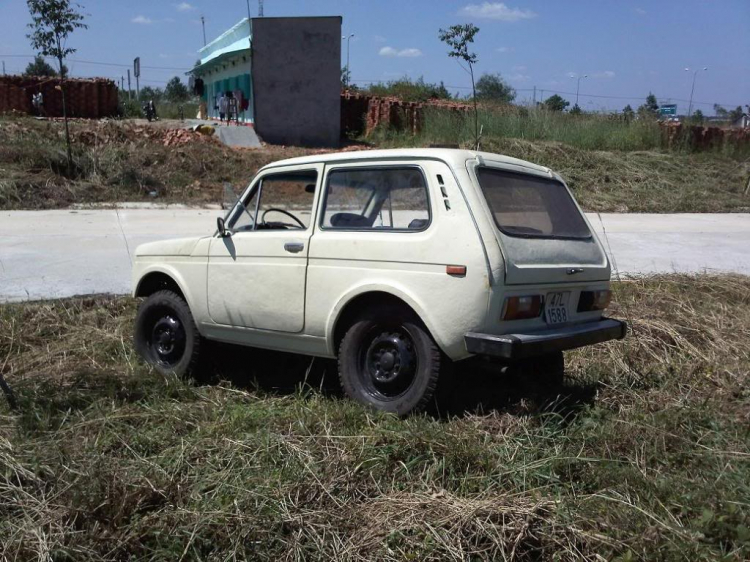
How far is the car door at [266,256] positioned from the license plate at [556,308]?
1.55 meters

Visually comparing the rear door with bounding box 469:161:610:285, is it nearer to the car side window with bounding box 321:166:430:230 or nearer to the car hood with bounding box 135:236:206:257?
the car side window with bounding box 321:166:430:230

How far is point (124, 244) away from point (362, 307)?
22.6ft

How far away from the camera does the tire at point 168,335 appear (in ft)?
18.0

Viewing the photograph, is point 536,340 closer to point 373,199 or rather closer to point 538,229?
point 538,229

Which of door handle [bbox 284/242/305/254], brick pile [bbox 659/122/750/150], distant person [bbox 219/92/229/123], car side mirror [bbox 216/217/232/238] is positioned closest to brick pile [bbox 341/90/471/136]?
distant person [bbox 219/92/229/123]

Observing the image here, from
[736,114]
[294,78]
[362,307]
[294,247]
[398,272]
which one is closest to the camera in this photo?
[398,272]

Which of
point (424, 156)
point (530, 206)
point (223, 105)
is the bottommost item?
point (530, 206)

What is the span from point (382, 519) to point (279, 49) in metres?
24.0

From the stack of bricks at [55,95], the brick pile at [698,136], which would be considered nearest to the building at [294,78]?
the stack of bricks at [55,95]

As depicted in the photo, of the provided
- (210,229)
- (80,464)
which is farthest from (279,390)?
(210,229)

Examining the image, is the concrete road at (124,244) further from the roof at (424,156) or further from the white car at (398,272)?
the roof at (424,156)

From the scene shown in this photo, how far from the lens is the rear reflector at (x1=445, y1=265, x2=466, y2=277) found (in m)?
4.09

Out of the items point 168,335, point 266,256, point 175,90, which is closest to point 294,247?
point 266,256

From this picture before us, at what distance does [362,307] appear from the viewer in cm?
463
